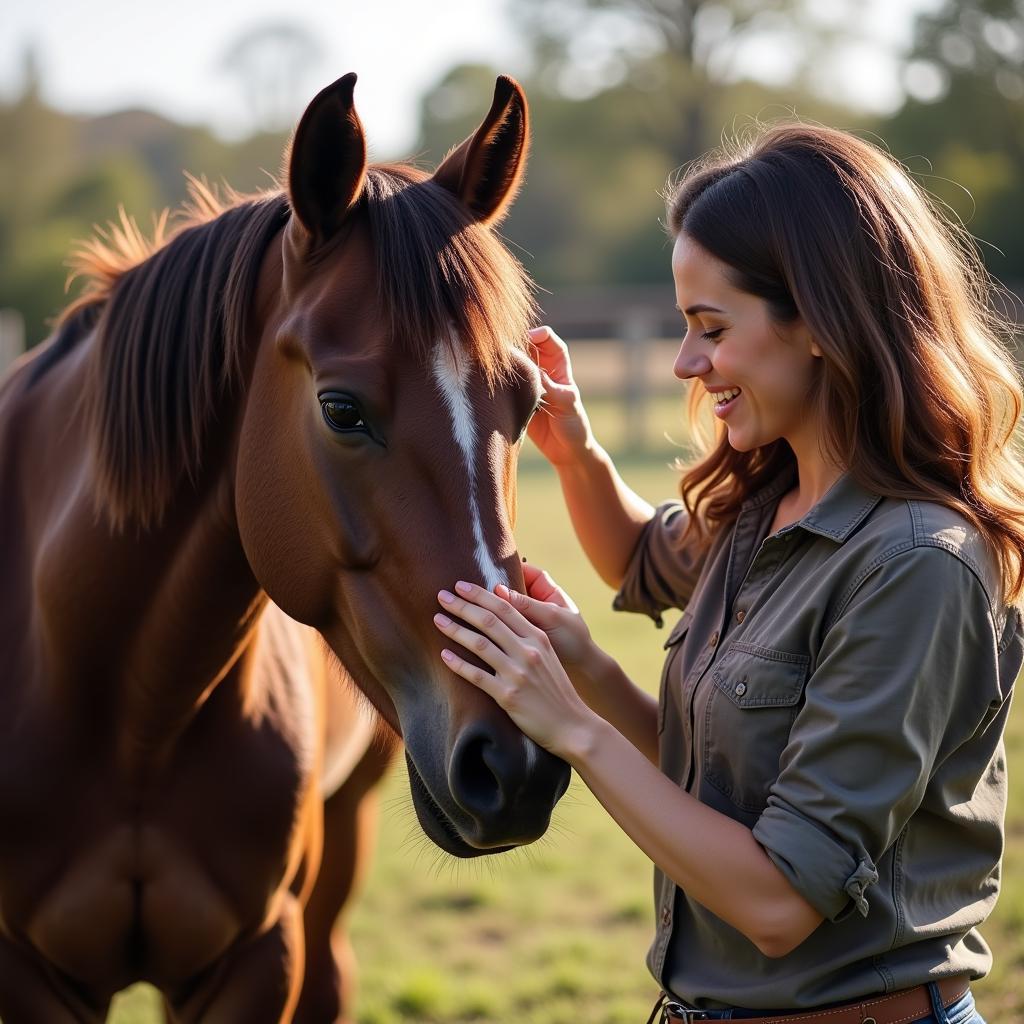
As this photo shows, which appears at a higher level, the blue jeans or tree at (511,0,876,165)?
tree at (511,0,876,165)

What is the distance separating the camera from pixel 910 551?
1703 millimetres

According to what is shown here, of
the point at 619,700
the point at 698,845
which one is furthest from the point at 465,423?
the point at 619,700

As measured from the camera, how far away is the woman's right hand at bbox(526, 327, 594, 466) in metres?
2.47

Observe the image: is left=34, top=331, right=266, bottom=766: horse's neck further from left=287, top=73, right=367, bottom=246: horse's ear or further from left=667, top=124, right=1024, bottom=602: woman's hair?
left=667, top=124, right=1024, bottom=602: woman's hair

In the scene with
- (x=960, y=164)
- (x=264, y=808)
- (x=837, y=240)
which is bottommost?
(x=264, y=808)

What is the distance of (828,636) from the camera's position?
1.74 meters

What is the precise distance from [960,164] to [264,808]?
24.3 metres

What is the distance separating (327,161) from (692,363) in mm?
716

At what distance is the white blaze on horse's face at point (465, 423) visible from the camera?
1.74m

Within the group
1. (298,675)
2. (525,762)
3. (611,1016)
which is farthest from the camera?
(611,1016)

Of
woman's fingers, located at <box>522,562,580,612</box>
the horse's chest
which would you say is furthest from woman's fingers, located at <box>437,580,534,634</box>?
the horse's chest

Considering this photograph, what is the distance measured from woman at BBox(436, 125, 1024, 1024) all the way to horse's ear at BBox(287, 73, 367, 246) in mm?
582

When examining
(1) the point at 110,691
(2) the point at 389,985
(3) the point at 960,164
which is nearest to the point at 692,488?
(1) the point at 110,691

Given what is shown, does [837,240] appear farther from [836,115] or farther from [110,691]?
[836,115]
